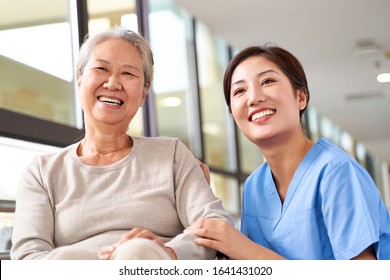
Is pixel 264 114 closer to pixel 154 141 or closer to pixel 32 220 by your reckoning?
pixel 154 141

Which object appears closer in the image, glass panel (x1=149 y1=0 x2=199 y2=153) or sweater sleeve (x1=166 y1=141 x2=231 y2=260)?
sweater sleeve (x1=166 y1=141 x2=231 y2=260)

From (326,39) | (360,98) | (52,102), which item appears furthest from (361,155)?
(52,102)

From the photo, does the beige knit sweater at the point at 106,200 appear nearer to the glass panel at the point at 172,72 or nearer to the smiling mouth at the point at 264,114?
the smiling mouth at the point at 264,114

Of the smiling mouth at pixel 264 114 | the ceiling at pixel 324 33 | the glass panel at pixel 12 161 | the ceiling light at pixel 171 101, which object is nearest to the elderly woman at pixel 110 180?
the smiling mouth at pixel 264 114

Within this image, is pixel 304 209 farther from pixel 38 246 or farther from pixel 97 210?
pixel 38 246

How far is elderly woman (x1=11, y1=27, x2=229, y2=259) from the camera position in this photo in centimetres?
136

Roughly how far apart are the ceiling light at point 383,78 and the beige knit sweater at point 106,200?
6029 millimetres

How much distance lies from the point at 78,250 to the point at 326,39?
516 centimetres

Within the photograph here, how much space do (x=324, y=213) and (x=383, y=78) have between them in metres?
6.15

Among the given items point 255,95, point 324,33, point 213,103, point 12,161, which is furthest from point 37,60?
point 324,33

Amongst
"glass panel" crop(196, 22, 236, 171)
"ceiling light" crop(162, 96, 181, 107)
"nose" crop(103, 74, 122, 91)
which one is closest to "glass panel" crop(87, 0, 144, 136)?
"ceiling light" crop(162, 96, 181, 107)

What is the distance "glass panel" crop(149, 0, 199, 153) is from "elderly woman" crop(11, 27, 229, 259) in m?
2.91

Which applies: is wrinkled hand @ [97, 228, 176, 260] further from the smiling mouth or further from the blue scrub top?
the smiling mouth

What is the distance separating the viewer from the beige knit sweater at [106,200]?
1.35m
